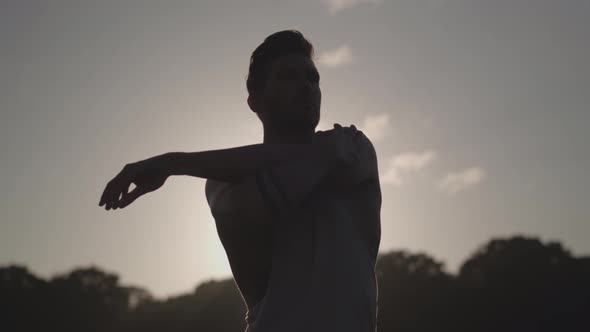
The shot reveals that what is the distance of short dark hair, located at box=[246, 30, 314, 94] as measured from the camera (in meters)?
3.63

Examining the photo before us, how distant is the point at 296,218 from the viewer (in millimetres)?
3174

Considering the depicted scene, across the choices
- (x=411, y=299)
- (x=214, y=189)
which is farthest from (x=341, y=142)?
(x=411, y=299)

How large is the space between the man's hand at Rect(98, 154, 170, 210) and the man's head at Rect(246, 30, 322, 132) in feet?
2.57

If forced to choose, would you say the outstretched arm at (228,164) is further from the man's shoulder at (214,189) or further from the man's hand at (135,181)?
the man's shoulder at (214,189)

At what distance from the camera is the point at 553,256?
52.0 meters

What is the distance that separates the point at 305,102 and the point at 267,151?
1.48ft

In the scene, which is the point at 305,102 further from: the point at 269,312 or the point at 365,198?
the point at 269,312

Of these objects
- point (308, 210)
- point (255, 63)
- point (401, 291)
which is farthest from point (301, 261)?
point (401, 291)

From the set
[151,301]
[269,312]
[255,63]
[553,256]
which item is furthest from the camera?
[151,301]

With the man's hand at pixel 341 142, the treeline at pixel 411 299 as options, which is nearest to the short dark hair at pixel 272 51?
the man's hand at pixel 341 142

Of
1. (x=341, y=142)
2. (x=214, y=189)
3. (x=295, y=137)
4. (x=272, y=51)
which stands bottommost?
(x=214, y=189)

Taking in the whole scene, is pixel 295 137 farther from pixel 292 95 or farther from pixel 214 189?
pixel 214 189

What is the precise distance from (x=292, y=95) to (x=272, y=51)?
351 millimetres

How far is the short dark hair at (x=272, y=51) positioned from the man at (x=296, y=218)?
1.18 ft
